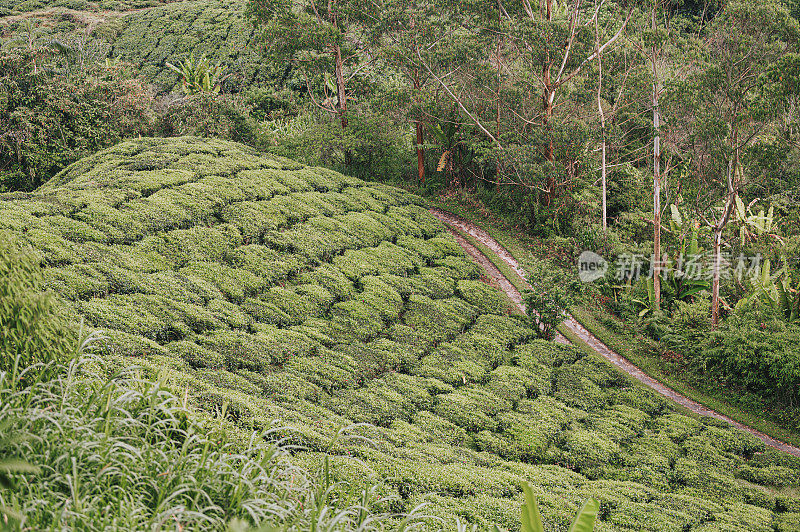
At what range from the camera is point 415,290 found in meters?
12.9

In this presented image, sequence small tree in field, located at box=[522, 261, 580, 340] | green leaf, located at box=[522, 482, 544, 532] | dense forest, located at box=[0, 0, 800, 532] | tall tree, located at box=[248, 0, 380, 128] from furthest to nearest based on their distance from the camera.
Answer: tall tree, located at box=[248, 0, 380, 128], small tree in field, located at box=[522, 261, 580, 340], dense forest, located at box=[0, 0, 800, 532], green leaf, located at box=[522, 482, 544, 532]

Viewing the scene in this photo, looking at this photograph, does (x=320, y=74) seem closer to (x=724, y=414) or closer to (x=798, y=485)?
(x=724, y=414)

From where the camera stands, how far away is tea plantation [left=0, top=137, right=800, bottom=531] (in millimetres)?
6754

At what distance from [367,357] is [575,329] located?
6641 millimetres

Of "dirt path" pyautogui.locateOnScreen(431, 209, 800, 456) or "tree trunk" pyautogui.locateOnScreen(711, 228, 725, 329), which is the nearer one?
"dirt path" pyautogui.locateOnScreen(431, 209, 800, 456)

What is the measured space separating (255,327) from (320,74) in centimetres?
1364

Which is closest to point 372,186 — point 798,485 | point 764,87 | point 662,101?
point 662,101

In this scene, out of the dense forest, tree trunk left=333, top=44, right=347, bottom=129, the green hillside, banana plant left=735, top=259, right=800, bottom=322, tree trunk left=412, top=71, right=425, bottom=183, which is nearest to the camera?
the dense forest

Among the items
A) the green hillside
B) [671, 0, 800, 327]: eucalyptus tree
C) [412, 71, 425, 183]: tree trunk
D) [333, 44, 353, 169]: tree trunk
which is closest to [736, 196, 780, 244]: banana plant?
[671, 0, 800, 327]: eucalyptus tree

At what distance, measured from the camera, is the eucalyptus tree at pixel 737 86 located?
11531mm

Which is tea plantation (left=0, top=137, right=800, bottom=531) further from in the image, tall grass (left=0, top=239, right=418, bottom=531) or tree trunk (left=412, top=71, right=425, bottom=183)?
tree trunk (left=412, top=71, right=425, bottom=183)

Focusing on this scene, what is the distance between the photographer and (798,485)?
859 cm

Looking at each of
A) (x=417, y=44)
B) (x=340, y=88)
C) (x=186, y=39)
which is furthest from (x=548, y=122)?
(x=186, y=39)

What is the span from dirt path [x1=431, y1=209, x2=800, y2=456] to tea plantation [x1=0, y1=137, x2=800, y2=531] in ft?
2.98
